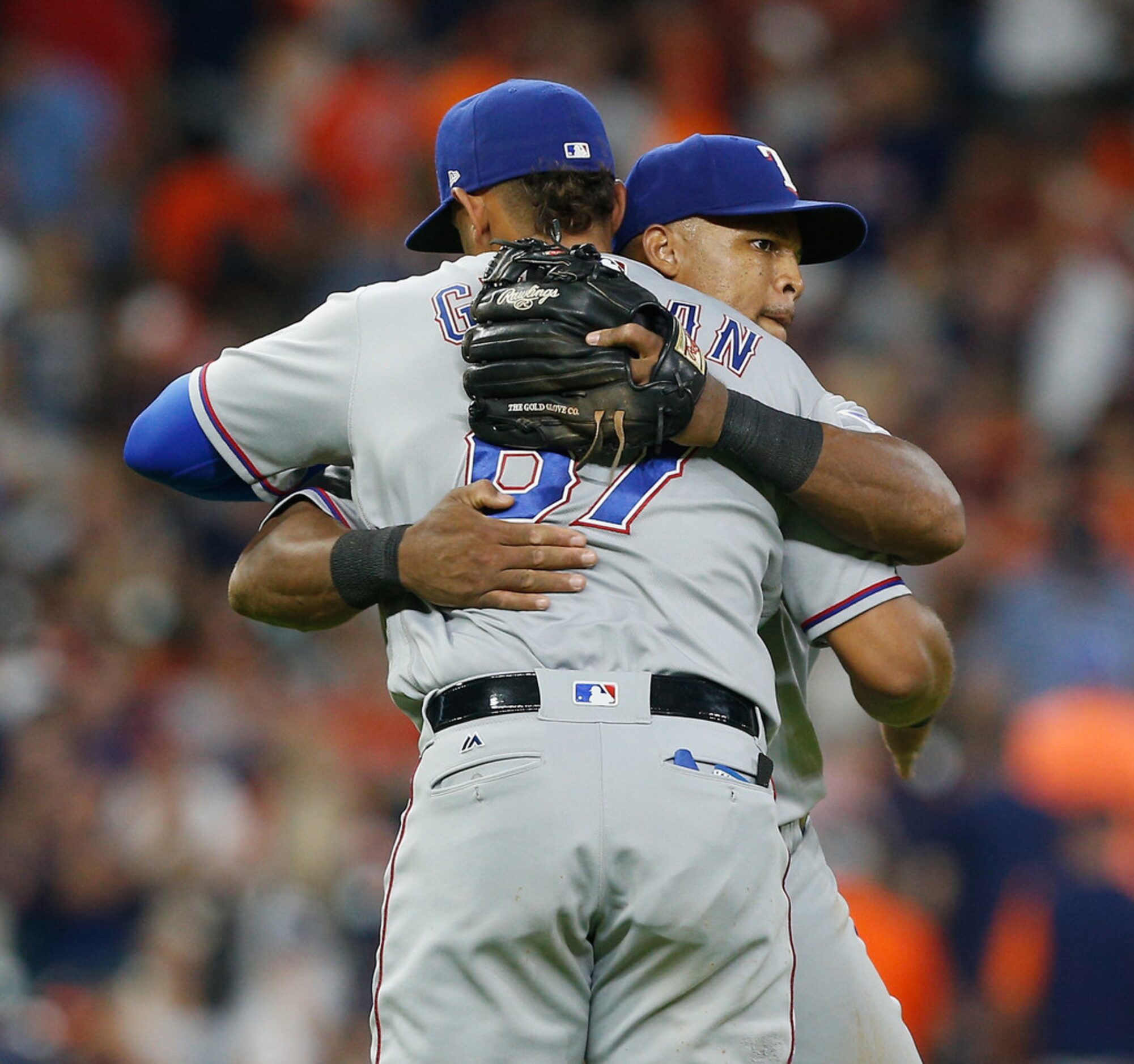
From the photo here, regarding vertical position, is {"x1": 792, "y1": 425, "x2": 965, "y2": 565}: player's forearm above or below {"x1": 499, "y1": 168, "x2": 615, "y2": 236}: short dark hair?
below

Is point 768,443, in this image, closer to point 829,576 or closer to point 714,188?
point 829,576

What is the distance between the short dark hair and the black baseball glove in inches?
9.8

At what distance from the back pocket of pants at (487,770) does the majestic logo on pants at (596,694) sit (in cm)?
10

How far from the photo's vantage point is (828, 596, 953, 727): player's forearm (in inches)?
110

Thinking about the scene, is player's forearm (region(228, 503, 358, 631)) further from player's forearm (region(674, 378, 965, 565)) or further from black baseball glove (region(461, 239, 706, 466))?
player's forearm (region(674, 378, 965, 565))

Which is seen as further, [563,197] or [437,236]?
[437,236]

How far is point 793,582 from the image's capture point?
2.81m

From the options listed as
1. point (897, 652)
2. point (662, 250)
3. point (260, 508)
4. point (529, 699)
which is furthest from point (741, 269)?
point (260, 508)

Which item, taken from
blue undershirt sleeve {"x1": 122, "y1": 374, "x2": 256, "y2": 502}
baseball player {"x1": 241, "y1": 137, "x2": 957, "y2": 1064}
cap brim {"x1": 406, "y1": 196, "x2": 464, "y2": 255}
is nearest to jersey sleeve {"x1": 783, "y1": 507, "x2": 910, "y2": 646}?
baseball player {"x1": 241, "y1": 137, "x2": 957, "y2": 1064}

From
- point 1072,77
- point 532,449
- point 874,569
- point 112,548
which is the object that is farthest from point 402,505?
point 1072,77

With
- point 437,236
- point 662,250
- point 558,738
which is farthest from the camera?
point 437,236

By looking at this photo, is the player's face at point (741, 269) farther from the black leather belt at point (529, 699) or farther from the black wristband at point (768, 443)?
the black leather belt at point (529, 699)

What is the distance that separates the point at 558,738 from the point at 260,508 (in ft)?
17.7

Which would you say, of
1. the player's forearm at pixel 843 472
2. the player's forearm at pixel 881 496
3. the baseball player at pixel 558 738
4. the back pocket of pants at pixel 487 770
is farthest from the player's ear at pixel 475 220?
the back pocket of pants at pixel 487 770
